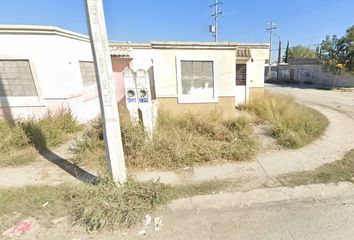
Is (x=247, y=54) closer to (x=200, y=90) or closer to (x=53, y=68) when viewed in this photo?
(x=200, y=90)

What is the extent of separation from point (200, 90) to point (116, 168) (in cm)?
497

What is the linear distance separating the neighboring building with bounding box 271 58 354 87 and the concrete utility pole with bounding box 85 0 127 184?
22.9 meters

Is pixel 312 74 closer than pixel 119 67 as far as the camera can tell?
No

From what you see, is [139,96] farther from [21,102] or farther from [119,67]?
[119,67]

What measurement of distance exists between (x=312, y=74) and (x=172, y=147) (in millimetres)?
27394

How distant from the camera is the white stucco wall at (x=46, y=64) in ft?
22.7

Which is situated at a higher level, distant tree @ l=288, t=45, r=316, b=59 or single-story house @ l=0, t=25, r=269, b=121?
distant tree @ l=288, t=45, r=316, b=59

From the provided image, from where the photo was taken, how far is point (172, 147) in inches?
195

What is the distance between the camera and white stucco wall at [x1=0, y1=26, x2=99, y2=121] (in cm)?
692

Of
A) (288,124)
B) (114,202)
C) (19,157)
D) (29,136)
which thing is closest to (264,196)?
(114,202)

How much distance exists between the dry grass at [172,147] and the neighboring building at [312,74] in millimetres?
19788

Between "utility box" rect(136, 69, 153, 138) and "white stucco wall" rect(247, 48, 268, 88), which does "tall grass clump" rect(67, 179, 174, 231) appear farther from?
"white stucco wall" rect(247, 48, 268, 88)

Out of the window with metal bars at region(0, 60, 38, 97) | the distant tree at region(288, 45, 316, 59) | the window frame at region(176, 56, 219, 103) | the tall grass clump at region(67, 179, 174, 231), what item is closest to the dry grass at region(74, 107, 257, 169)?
the tall grass clump at region(67, 179, 174, 231)

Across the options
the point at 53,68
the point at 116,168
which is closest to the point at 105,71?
the point at 116,168
